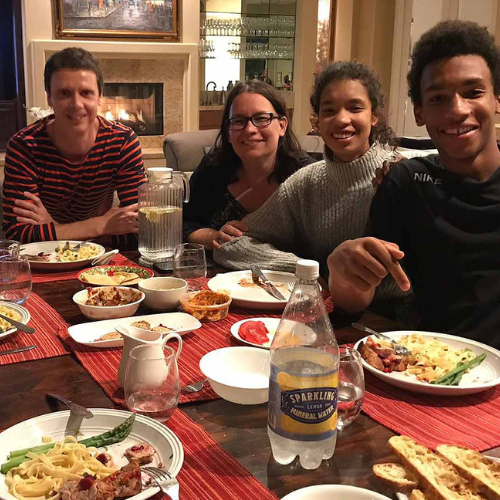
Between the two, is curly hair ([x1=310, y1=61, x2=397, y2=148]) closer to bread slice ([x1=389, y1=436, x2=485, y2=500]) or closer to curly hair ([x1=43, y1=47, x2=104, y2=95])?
curly hair ([x1=43, y1=47, x2=104, y2=95])

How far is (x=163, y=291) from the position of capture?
160cm

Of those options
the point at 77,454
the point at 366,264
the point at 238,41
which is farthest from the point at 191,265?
the point at 238,41

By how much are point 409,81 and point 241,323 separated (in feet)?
2.91

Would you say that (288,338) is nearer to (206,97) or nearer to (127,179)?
(127,179)

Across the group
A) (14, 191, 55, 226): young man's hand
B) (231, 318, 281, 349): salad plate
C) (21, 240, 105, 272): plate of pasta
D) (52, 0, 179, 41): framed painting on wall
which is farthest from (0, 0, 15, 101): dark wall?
(231, 318, 281, 349): salad plate

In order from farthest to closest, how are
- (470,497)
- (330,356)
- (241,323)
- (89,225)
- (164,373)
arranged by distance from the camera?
(89,225)
(241,323)
(164,373)
(330,356)
(470,497)

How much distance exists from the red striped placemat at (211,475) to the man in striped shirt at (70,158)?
1.51 metres

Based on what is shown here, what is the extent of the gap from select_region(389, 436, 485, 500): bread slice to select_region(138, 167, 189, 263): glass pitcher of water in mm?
1313

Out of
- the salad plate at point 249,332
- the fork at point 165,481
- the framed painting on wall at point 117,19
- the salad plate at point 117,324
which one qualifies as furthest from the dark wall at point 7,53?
the fork at point 165,481

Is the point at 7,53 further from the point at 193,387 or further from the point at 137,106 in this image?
the point at 193,387

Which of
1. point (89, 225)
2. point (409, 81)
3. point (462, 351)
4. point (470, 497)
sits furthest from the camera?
point (89, 225)

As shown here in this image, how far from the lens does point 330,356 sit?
3.10 ft

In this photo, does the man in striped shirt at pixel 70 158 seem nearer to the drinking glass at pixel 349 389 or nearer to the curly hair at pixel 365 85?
the curly hair at pixel 365 85

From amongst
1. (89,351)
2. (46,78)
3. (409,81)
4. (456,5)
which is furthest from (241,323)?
(456,5)
